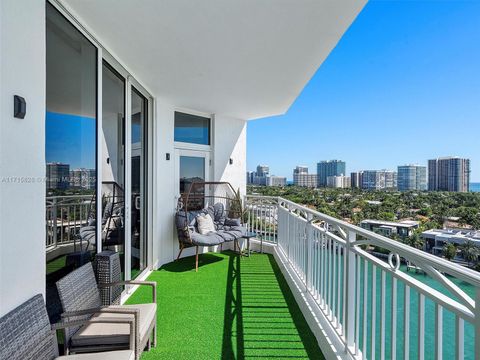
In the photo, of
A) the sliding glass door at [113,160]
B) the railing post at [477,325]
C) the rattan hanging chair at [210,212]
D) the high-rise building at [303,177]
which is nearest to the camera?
the railing post at [477,325]

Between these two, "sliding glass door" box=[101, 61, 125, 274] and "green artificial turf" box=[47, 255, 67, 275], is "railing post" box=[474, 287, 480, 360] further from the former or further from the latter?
"sliding glass door" box=[101, 61, 125, 274]

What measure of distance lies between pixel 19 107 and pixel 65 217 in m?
1.01

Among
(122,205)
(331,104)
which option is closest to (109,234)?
(122,205)

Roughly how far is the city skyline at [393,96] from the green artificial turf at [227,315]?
9.42 feet

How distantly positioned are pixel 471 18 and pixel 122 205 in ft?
21.8

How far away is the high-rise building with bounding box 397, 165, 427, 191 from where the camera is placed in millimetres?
3970

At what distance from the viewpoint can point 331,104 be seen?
14812 millimetres

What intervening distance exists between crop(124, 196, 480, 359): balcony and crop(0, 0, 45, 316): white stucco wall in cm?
129

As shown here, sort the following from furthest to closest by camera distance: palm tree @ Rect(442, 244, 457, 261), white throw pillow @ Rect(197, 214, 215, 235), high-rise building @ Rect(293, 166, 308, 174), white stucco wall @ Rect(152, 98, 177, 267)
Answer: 1. high-rise building @ Rect(293, 166, 308, 174)
2. white throw pillow @ Rect(197, 214, 215, 235)
3. white stucco wall @ Rect(152, 98, 177, 267)
4. palm tree @ Rect(442, 244, 457, 261)

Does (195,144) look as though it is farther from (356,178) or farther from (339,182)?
(356,178)

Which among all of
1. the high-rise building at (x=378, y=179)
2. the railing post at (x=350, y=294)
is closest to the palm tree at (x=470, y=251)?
the railing post at (x=350, y=294)

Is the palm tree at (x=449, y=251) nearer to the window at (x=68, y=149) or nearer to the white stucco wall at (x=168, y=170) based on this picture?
the window at (x=68, y=149)

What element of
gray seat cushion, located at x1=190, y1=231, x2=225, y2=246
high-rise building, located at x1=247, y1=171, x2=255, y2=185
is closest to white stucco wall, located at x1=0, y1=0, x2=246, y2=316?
gray seat cushion, located at x1=190, y1=231, x2=225, y2=246

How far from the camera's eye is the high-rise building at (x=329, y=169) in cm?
857
